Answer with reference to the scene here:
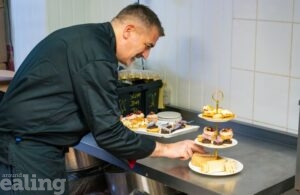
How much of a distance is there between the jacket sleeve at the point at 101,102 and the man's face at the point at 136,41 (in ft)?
0.42

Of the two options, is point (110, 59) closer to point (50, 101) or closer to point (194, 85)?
point (50, 101)

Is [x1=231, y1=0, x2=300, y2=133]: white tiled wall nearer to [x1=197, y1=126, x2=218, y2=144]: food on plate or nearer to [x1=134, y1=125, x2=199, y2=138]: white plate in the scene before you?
[x1=134, y1=125, x2=199, y2=138]: white plate

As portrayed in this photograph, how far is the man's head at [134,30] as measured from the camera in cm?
152

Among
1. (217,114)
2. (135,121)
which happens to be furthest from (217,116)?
(135,121)

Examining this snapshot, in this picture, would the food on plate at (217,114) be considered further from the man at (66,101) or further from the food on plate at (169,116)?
the food on plate at (169,116)

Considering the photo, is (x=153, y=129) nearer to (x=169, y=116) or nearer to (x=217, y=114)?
(x=169, y=116)

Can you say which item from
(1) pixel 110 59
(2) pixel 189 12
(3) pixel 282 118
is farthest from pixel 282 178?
(2) pixel 189 12

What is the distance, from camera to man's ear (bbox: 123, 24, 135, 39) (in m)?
1.52

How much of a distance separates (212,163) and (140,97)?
68cm

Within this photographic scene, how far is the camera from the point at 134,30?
4.99ft

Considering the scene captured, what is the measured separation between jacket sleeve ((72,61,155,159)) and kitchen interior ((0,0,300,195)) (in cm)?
25

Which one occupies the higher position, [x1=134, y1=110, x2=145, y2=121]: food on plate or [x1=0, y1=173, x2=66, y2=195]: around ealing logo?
[x1=134, y1=110, x2=145, y2=121]: food on plate

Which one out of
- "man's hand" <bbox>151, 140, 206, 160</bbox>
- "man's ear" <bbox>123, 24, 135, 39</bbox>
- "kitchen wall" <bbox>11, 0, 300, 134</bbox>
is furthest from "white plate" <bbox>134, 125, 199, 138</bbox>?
"man's ear" <bbox>123, 24, 135, 39</bbox>

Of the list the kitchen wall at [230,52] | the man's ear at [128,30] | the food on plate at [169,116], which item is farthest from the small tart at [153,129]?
the man's ear at [128,30]
